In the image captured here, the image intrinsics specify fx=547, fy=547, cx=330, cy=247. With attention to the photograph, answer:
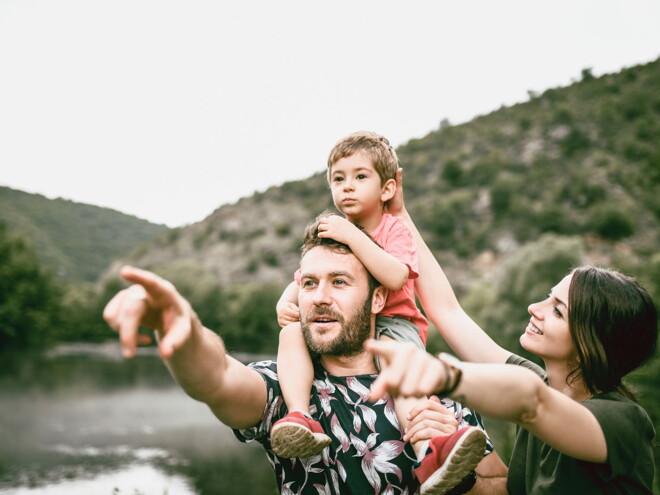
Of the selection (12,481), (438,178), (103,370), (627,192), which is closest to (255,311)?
(103,370)

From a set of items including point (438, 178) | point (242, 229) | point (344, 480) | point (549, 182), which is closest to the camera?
point (344, 480)

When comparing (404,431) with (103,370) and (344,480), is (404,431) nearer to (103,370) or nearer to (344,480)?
(344,480)

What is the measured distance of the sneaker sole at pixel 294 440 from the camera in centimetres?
214

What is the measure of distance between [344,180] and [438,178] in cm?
7358

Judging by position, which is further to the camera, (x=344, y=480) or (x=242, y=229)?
(x=242, y=229)

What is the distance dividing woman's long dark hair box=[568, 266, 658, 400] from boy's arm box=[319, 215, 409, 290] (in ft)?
2.66

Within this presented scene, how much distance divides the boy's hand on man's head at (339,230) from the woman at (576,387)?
935mm

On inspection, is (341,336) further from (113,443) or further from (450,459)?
(113,443)

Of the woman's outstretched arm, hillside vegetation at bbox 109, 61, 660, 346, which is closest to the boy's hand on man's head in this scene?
the woman's outstretched arm

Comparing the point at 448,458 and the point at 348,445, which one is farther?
the point at 348,445

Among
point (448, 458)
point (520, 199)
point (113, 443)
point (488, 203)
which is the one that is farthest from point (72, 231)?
point (448, 458)

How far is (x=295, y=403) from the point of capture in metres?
2.39

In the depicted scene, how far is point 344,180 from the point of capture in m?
3.10

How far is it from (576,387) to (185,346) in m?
1.70
